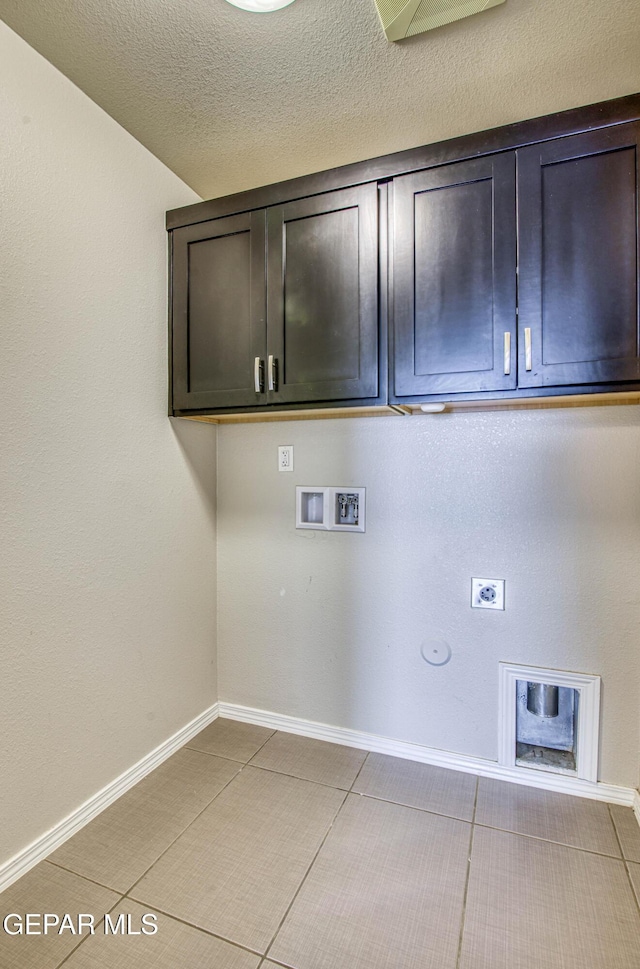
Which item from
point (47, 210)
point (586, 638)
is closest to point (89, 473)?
point (47, 210)

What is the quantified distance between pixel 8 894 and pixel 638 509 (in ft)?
7.47

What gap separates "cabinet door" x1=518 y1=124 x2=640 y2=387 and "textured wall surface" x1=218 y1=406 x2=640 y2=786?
0.37 metres

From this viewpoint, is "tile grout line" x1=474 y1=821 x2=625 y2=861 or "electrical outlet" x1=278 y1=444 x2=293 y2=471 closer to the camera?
"tile grout line" x1=474 y1=821 x2=625 y2=861

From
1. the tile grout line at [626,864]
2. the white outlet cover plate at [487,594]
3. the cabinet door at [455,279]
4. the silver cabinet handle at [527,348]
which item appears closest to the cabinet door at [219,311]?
the cabinet door at [455,279]

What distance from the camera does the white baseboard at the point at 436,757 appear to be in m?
1.69

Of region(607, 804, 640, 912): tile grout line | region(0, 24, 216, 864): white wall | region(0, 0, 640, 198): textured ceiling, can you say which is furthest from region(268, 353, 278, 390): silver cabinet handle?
region(607, 804, 640, 912): tile grout line

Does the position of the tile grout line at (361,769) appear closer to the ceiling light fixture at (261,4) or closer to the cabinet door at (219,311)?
the cabinet door at (219,311)

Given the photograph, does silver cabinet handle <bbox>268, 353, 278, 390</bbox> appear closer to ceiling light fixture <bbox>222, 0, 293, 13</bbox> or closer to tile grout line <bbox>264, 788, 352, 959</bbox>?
ceiling light fixture <bbox>222, 0, 293, 13</bbox>

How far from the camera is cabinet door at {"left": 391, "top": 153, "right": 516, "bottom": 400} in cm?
145

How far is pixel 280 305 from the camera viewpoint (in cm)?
173

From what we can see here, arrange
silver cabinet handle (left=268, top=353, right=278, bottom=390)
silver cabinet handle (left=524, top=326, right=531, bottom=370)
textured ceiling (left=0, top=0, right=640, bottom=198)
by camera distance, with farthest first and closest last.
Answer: silver cabinet handle (left=268, top=353, right=278, bottom=390), silver cabinet handle (left=524, top=326, right=531, bottom=370), textured ceiling (left=0, top=0, right=640, bottom=198)

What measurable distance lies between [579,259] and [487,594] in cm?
118

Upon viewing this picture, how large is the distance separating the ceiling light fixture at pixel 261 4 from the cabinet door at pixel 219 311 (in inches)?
22.4

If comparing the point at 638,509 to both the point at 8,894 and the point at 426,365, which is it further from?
the point at 8,894
